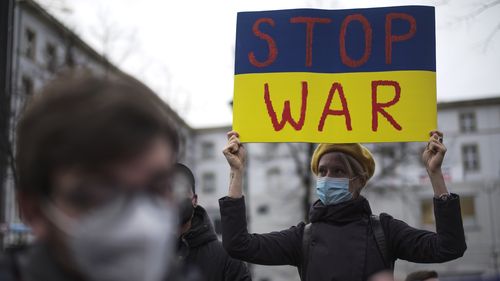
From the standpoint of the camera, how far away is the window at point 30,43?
3097 centimetres

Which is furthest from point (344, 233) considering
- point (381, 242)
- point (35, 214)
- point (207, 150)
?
point (207, 150)

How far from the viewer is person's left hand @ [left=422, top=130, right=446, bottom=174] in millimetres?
2869

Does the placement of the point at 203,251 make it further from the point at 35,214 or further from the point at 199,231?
the point at 35,214

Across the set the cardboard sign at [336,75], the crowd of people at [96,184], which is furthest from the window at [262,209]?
the crowd of people at [96,184]

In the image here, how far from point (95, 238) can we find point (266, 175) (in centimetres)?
4423

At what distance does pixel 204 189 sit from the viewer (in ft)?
170

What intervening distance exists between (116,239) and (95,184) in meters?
0.12

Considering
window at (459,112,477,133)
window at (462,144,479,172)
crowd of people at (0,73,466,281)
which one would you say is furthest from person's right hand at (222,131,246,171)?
window at (459,112,477,133)

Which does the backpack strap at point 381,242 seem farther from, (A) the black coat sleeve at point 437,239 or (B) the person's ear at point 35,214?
(B) the person's ear at point 35,214

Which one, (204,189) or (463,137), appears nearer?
(463,137)

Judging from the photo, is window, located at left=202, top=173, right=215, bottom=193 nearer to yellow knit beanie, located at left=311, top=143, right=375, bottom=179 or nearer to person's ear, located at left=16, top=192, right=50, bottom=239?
yellow knit beanie, located at left=311, top=143, right=375, bottom=179

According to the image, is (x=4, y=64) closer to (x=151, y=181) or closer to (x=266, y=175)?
(x=151, y=181)

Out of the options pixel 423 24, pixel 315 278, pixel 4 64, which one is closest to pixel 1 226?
pixel 4 64

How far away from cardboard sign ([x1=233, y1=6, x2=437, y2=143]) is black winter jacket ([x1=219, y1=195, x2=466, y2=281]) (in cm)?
46
